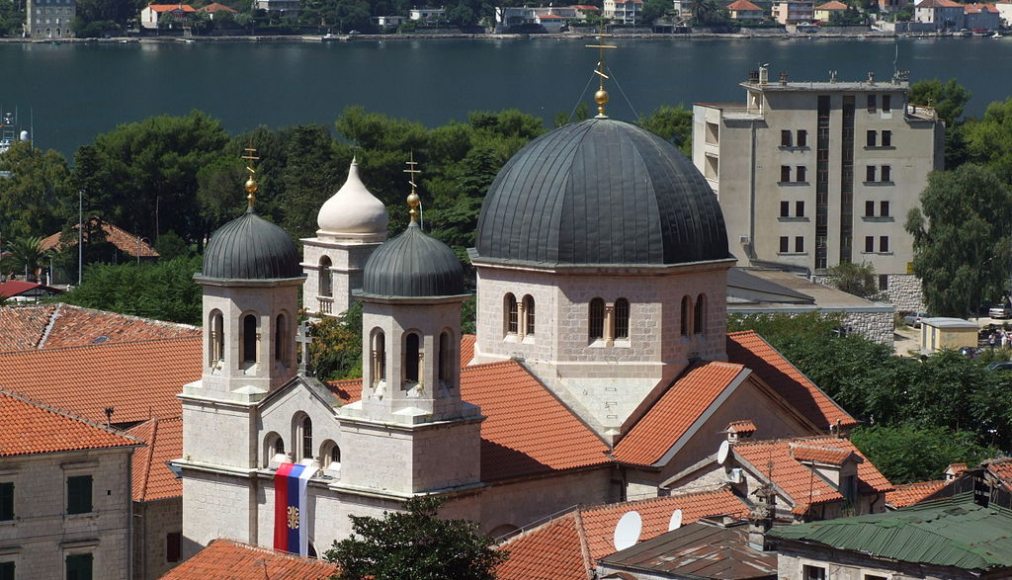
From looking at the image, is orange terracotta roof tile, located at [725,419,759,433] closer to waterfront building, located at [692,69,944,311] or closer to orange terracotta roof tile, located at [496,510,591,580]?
orange terracotta roof tile, located at [496,510,591,580]

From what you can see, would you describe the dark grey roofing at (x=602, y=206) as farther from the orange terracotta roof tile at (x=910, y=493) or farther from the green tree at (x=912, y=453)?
the green tree at (x=912, y=453)

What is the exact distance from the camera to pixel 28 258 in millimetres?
109312

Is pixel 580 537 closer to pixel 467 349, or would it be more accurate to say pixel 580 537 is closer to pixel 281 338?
pixel 281 338

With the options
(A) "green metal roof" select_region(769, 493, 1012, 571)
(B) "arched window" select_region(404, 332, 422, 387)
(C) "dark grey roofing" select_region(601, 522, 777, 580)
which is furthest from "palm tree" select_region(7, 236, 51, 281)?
(A) "green metal roof" select_region(769, 493, 1012, 571)

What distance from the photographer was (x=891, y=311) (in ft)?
294

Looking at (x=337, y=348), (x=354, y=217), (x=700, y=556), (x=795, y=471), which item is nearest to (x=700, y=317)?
(x=795, y=471)

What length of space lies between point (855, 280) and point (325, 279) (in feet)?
104

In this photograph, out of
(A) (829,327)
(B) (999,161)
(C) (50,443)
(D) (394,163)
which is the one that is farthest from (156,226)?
(C) (50,443)

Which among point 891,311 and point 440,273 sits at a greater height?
point 440,273

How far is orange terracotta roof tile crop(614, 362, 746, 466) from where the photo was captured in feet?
168

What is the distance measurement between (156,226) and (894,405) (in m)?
62.1

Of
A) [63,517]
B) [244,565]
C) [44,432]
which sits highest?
[44,432]

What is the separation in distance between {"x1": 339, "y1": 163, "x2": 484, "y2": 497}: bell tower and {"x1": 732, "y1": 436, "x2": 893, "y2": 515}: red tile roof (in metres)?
5.22

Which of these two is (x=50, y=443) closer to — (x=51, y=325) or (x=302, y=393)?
(x=302, y=393)
